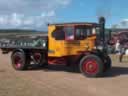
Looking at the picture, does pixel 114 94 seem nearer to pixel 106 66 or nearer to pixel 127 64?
pixel 106 66

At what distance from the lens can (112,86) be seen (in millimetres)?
15023

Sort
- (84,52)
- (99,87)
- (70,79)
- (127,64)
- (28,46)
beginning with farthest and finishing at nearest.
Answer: (127,64)
(28,46)
(84,52)
(70,79)
(99,87)

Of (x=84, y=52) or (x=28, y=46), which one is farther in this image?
(x=28, y=46)

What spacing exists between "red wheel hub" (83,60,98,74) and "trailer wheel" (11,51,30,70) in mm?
3603

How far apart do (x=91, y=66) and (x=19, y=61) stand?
4340 millimetres

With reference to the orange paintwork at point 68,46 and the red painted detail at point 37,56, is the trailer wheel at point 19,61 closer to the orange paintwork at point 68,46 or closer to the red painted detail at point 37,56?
the red painted detail at point 37,56

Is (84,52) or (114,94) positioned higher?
(84,52)

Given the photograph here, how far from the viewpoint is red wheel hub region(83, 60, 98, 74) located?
17.7 m

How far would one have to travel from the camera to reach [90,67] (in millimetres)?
17781

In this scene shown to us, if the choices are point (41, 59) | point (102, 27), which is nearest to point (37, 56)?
point (41, 59)

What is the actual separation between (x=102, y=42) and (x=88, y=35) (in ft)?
2.42

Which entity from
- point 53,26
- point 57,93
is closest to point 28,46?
point 53,26

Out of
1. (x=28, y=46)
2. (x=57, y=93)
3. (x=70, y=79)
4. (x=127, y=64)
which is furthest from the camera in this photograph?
(x=127, y=64)

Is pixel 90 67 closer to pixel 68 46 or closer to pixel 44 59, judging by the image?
pixel 68 46
